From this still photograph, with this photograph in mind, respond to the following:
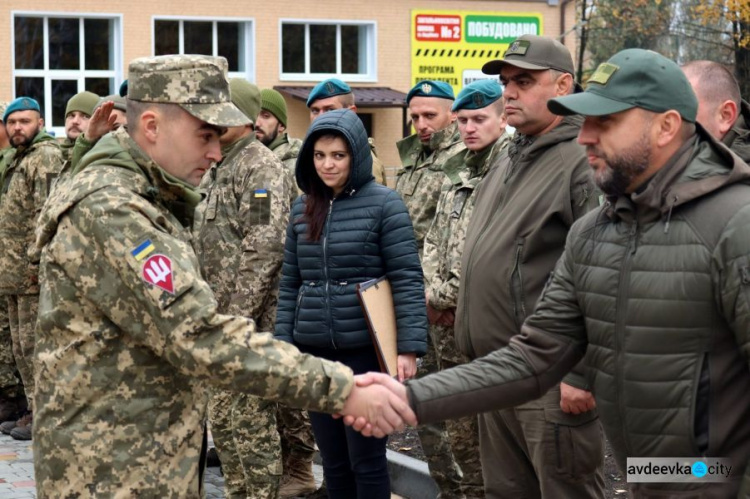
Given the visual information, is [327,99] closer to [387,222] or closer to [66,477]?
[387,222]

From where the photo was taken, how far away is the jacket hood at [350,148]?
6.13 m

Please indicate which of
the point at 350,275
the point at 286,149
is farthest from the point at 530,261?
the point at 286,149

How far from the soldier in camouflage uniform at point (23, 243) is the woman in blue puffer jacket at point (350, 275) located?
4286 mm

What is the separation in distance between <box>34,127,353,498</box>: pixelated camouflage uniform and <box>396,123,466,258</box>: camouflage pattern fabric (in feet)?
12.8

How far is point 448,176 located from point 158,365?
12.1ft

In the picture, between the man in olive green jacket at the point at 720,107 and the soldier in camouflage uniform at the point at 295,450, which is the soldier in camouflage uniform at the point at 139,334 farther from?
the soldier in camouflage uniform at the point at 295,450

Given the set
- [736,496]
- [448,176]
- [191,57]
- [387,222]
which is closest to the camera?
[736,496]

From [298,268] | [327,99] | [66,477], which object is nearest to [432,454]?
[298,268]

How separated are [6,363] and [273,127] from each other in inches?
149

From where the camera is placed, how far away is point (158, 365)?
3.87 metres

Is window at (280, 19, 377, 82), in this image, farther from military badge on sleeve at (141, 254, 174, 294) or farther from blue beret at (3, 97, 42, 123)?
military badge on sleeve at (141, 254, 174, 294)

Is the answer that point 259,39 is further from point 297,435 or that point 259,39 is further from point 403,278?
point 403,278

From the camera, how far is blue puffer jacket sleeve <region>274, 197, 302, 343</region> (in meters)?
6.29

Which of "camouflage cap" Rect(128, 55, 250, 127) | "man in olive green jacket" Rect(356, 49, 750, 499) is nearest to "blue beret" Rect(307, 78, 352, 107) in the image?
"camouflage cap" Rect(128, 55, 250, 127)
